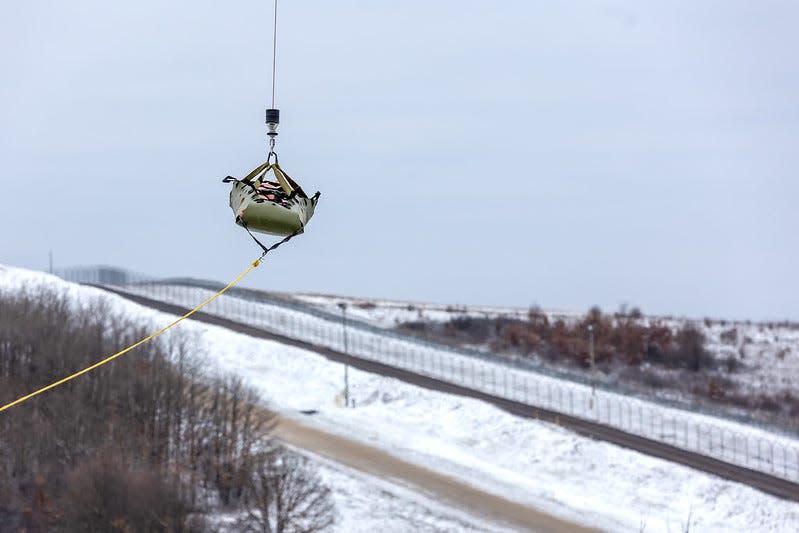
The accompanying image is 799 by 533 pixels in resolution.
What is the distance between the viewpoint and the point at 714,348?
350 feet

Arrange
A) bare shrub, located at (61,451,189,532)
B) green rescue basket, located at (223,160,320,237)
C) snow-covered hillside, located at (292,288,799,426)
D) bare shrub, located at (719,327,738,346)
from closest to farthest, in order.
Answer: green rescue basket, located at (223,160,320,237)
bare shrub, located at (61,451,189,532)
snow-covered hillside, located at (292,288,799,426)
bare shrub, located at (719,327,738,346)

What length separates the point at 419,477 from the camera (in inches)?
2229

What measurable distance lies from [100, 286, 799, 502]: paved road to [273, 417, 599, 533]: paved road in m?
8.96

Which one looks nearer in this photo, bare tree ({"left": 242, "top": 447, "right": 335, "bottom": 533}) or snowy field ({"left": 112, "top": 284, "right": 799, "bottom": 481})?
bare tree ({"left": 242, "top": 447, "right": 335, "bottom": 533})

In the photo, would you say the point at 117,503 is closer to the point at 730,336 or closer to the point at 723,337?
the point at 723,337

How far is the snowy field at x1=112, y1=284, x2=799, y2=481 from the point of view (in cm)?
6253

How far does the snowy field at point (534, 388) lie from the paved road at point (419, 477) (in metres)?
11.9

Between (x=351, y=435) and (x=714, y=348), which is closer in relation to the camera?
(x=351, y=435)

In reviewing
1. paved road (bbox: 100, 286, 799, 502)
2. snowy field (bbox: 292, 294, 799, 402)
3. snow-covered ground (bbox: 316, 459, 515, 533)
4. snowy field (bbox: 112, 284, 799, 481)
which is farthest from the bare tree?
snowy field (bbox: 292, 294, 799, 402)

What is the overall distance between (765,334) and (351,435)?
60.0m

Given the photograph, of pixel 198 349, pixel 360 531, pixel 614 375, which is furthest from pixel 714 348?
pixel 360 531

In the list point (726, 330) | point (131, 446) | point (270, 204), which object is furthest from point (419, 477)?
point (726, 330)

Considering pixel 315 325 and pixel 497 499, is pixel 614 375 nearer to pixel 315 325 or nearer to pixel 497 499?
pixel 315 325

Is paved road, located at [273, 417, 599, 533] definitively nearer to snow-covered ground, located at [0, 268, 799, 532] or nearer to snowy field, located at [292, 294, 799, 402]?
snow-covered ground, located at [0, 268, 799, 532]
